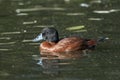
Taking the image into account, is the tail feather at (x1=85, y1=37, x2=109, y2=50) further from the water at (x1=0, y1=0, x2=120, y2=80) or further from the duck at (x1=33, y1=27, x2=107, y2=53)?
the water at (x1=0, y1=0, x2=120, y2=80)

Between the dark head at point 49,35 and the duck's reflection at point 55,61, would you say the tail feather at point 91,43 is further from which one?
the dark head at point 49,35

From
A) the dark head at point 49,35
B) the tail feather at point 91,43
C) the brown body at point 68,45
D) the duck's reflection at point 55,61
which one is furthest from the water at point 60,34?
the brown body at point 68,45

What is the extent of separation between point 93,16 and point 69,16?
80 cm

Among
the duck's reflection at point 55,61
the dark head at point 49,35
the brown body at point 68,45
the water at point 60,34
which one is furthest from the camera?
the dark head at point 49,35

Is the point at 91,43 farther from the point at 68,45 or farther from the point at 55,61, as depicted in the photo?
the point at 55,61

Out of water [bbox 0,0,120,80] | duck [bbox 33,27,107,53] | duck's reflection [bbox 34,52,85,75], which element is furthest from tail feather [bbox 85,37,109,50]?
duck's reflection [bbox 34,52,85,75]

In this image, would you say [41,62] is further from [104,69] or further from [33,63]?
[104,69]

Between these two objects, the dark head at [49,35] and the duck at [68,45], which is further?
the dark head at [49,35]

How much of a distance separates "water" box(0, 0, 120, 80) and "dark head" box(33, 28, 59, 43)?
27cm

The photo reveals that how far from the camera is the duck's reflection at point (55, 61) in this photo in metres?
13.5

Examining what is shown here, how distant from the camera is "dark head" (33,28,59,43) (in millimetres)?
16227

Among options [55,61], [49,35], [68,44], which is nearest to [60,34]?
[49,35]

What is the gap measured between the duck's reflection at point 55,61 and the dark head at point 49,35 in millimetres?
745

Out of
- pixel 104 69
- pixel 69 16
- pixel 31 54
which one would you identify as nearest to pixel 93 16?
pixel 69 16
